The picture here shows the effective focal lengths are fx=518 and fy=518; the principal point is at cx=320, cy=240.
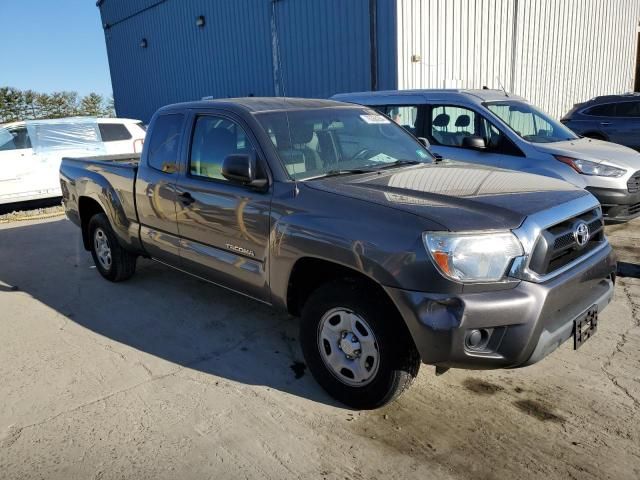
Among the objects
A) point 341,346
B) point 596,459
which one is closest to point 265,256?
point 341,346

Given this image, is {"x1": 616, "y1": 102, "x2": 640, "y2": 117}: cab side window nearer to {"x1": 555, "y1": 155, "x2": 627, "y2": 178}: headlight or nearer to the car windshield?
{"x1": 555, "y1": 155, "x2": 627, "y2": 178}: headlight

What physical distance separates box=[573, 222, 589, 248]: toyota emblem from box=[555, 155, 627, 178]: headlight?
11.4ft

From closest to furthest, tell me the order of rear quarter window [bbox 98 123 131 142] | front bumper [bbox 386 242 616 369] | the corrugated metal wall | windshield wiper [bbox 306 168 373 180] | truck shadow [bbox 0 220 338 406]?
front bumper [bbox 386 242 616 369] → windshield wiper [bbox 306 168 373 180] → truck shadow [bbox 0 220 338 406] → the corrugated metal wall → rear quarter window [bbox 98 123 131 142]

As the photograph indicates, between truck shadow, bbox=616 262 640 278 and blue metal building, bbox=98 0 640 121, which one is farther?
blue metal building, bbox=98 0 640 121

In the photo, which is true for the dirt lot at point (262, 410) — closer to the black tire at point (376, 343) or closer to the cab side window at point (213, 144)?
the black tire at point (376, 343)

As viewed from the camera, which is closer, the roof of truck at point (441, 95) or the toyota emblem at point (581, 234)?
the toyota emblem at point (581, 234)

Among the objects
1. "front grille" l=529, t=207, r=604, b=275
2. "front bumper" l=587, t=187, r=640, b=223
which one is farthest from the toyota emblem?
"front bumper" l=587, t=187, r=640, b=223

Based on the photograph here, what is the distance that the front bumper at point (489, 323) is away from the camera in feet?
8.23

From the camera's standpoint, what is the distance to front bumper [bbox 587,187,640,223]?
590cm

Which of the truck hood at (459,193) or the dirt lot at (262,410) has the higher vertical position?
the truck hood at (459,193)

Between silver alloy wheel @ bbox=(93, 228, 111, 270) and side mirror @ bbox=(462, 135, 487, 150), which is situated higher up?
side mirror @ bbox=(462, 135, 487, 150)

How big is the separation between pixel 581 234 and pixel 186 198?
278cm

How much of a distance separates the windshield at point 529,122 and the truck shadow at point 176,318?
4237mm

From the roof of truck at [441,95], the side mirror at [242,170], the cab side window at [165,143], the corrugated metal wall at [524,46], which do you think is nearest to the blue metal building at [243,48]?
the corrugated metal wall at [524,46]
